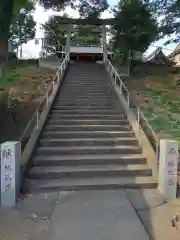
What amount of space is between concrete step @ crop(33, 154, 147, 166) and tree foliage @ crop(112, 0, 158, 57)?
11197 millimetres

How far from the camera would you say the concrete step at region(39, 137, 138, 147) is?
823 cm

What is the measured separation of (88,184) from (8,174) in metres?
1.60

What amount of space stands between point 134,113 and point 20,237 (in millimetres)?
6478

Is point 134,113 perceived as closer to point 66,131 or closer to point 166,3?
point 66,131

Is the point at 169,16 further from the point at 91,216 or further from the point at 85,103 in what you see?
the point at 91,216

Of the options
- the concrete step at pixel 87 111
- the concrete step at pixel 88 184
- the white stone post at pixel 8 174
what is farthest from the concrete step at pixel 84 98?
the white stone post at pixel 8 174

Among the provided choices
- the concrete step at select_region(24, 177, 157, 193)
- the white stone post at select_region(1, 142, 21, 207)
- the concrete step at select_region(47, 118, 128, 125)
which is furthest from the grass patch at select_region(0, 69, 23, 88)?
the white stone post at select_region(1, 142, 21, 207)

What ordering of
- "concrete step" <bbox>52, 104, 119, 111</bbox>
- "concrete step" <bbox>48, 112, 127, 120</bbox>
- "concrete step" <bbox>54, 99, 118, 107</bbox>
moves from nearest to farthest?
"concrete step" <bbox>48, 112, 127, 120</bbox>, "concrete step" <bbox>52, 104, 119, 111</bbox>, "concrete step" <bbox>54, 99, 118, 107</bbox>

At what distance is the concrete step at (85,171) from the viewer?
6.80 metres

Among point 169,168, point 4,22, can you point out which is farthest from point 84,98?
point 169,168

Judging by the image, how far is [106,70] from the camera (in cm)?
1798

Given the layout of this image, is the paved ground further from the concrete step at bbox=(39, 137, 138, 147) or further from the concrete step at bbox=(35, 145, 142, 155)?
the concrete step at bbox=(39, 137, 138, 147)

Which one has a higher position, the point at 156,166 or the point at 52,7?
the point at 52,7

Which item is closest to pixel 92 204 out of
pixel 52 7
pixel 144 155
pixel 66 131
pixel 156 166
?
pixel 156 166
